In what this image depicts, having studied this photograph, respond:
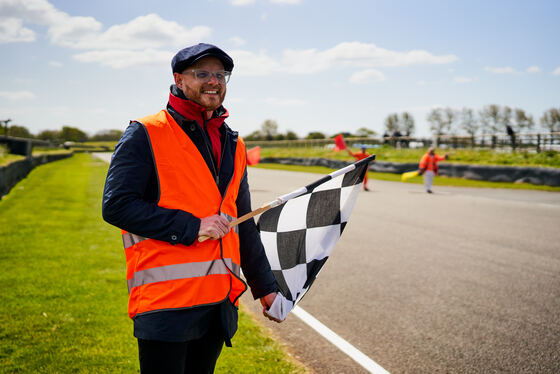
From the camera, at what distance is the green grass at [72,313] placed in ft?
10.3

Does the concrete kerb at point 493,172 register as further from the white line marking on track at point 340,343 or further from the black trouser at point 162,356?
the black trouser at point 162,356

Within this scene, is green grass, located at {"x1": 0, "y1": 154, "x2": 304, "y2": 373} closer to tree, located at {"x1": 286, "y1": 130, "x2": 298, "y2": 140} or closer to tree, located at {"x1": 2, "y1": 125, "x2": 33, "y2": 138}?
tree, located at {"x1": 2, "y1": 125, "x2": 33, "y2": 138}

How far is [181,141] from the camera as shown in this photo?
1725 mm

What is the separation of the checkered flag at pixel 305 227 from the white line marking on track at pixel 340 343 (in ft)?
3.64

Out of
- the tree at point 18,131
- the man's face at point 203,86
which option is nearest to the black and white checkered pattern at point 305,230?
the man's face at point 203,86

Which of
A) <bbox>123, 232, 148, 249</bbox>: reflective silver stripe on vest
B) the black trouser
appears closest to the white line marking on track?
the black trouser

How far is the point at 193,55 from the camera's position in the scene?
1.80m

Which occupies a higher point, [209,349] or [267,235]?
[267,235]

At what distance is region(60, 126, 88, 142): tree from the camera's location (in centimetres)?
9984

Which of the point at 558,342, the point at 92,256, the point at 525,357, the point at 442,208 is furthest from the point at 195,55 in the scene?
the point at 442,208

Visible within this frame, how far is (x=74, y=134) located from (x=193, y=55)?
113672 mm

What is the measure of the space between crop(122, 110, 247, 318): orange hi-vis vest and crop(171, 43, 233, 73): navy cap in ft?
0.77

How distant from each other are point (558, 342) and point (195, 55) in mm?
3711

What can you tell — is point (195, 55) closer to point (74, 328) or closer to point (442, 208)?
point (74, 328)
